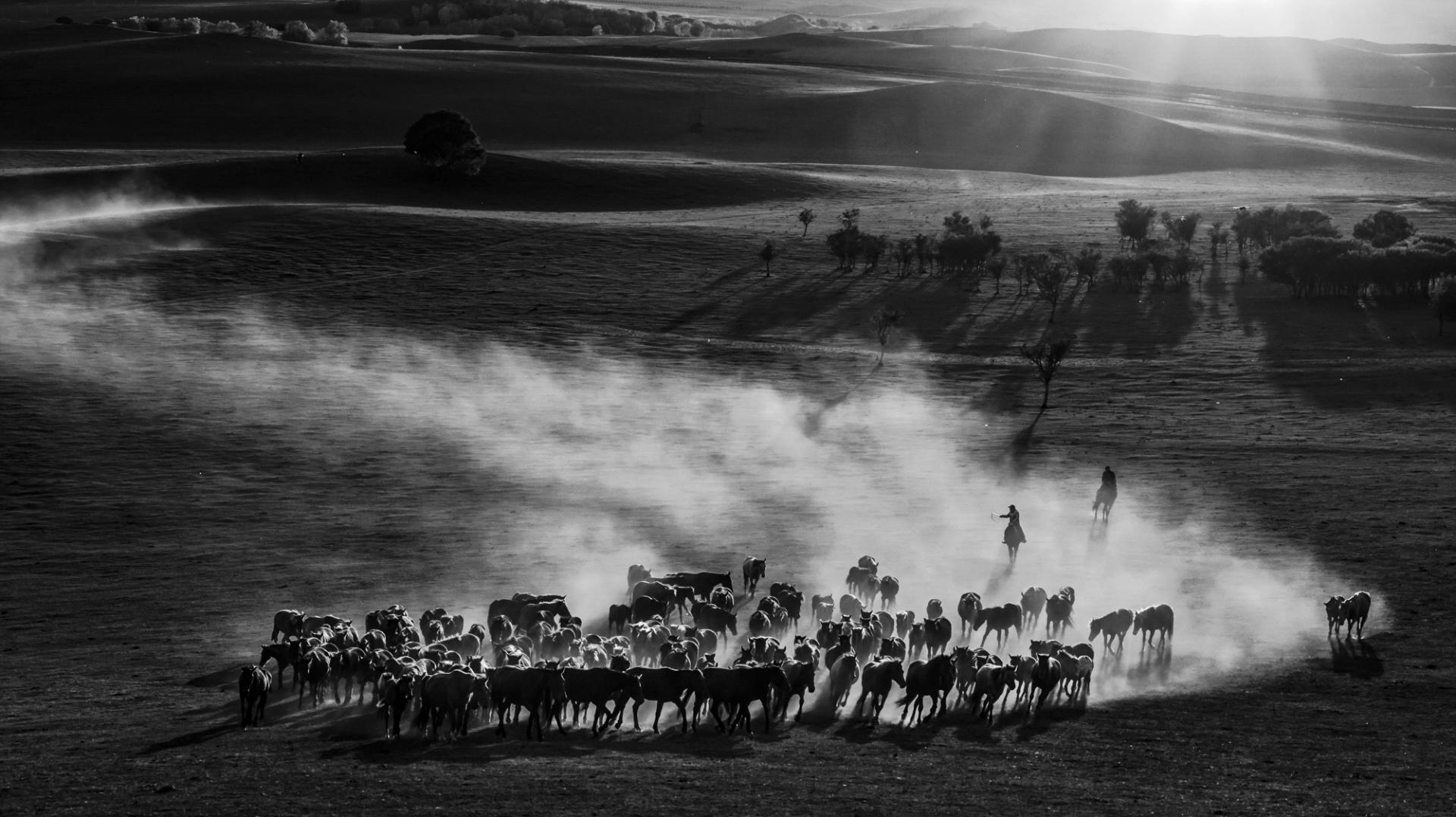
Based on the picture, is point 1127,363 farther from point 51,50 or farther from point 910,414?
point 51,50

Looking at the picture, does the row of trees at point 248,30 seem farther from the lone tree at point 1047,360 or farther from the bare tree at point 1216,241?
the lone tree at point 1047,360

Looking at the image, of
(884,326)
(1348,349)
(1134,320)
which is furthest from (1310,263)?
(884,326)

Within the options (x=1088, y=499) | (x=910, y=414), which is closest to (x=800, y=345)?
(x=910, y=414)

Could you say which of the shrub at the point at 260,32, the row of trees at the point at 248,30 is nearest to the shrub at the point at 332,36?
the row of trees at the point at 248,30

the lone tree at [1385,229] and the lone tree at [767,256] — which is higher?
the lone tree at [1385,229]

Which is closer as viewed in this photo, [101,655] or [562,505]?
[101,655]
